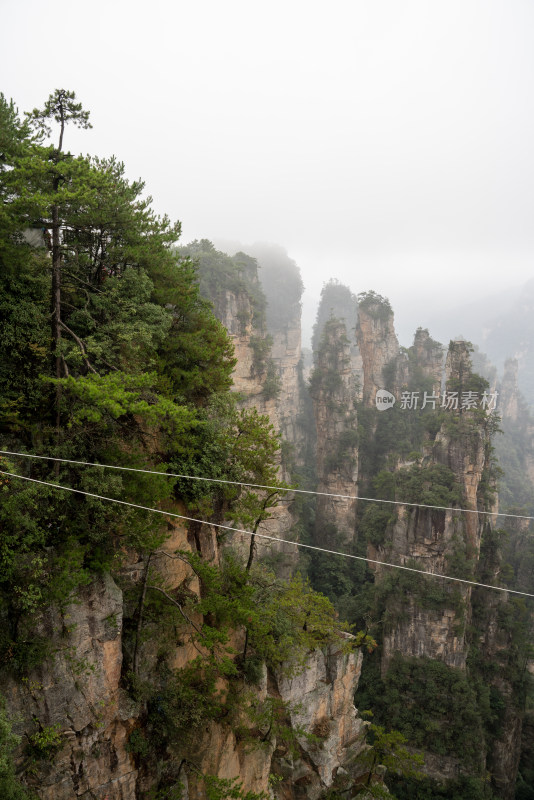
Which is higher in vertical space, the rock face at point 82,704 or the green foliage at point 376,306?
the green foliage at point 376,306

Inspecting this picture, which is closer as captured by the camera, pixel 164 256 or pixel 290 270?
pixel 164 256

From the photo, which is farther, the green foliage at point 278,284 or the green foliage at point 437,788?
the green foliage at point 278,284

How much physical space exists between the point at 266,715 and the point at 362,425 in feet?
101

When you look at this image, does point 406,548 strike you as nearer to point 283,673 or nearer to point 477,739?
point 477,739

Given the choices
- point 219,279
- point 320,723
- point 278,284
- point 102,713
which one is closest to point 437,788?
point 320,723

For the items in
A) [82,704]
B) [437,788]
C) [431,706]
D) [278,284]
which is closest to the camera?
[82,704]

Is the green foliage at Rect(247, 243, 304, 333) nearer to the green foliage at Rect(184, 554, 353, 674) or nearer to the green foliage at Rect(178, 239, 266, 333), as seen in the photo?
the green foliage at Rect(178, 239, 266, 333)

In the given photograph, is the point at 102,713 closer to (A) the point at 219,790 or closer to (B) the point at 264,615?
(A) the point at 219,790

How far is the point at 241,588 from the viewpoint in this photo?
9.71 m

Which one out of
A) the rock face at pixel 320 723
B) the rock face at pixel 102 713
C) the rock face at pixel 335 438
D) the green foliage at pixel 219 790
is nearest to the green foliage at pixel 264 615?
the rock face at pixel 320 723

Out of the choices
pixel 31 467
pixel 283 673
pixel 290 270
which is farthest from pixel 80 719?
pixel 290 270

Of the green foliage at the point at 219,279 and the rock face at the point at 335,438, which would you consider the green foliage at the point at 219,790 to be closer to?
the green foliage at the point at 219,279

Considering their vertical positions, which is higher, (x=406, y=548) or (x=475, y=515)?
(x=475, y=515)

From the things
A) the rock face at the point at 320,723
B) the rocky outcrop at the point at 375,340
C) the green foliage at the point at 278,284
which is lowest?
the rock face at the point at 320,723
